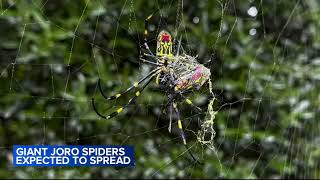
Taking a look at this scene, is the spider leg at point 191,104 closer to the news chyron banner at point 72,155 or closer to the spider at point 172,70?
the spider at point 172,70

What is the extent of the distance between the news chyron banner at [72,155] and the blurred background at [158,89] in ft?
0.12

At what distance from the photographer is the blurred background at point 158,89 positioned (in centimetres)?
77

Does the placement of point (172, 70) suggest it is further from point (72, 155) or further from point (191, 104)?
point (72, 155)

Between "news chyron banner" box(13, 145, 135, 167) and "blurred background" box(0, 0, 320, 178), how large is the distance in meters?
0.04

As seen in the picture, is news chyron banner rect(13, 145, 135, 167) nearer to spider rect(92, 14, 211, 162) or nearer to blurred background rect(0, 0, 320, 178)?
blurred background rect(0, 0, 320, 178)

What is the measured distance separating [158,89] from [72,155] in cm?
18

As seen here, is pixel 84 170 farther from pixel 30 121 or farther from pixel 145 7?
pixel 145 7

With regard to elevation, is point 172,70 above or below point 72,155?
above

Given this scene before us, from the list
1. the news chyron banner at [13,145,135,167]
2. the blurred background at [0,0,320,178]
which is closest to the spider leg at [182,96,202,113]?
the blurred background at [0,0,320,178]

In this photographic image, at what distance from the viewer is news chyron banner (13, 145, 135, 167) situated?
776mm

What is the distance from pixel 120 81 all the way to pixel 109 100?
45 mm

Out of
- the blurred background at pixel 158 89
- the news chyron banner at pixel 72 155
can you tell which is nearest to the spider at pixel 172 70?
the blurred background at pixel 158 89

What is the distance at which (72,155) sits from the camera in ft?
2.61

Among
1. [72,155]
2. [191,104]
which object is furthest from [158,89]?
[72,155]
